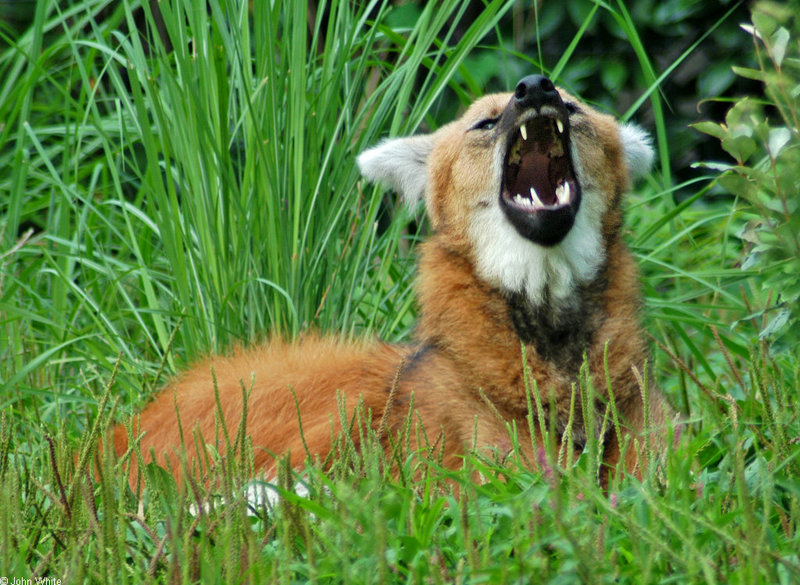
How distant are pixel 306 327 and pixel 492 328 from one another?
946mm

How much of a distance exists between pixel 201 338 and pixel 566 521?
6.92 ft

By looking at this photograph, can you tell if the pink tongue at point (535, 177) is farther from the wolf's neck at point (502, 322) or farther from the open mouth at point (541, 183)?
the wolf's neck at point (502, 322)

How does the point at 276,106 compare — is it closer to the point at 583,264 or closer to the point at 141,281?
the point at 141,281

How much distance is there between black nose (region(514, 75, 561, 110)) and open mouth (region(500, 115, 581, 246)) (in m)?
0.06

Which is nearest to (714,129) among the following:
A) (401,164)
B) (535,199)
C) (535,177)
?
(535,199)

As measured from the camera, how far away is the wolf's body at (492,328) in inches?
106

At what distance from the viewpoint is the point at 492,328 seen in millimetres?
2805

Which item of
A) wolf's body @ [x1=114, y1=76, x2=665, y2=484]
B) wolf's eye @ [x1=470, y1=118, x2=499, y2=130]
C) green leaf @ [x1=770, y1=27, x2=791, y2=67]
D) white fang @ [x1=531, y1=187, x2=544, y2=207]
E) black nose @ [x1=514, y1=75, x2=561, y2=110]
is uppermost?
green leaf @ [x1=770, y1=27, x2=791, y2=67]

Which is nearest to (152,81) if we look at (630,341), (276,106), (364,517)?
(276,106)

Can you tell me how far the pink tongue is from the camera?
3.23 m

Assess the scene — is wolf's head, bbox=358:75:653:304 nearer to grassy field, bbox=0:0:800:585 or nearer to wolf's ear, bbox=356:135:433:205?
wolf's ear, bbox=356:135:433:205

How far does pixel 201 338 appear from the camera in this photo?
11.5 feet

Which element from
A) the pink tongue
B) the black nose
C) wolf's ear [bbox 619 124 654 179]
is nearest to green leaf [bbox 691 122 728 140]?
the black nose

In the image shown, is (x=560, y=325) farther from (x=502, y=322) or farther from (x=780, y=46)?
(x=780, y=46)
